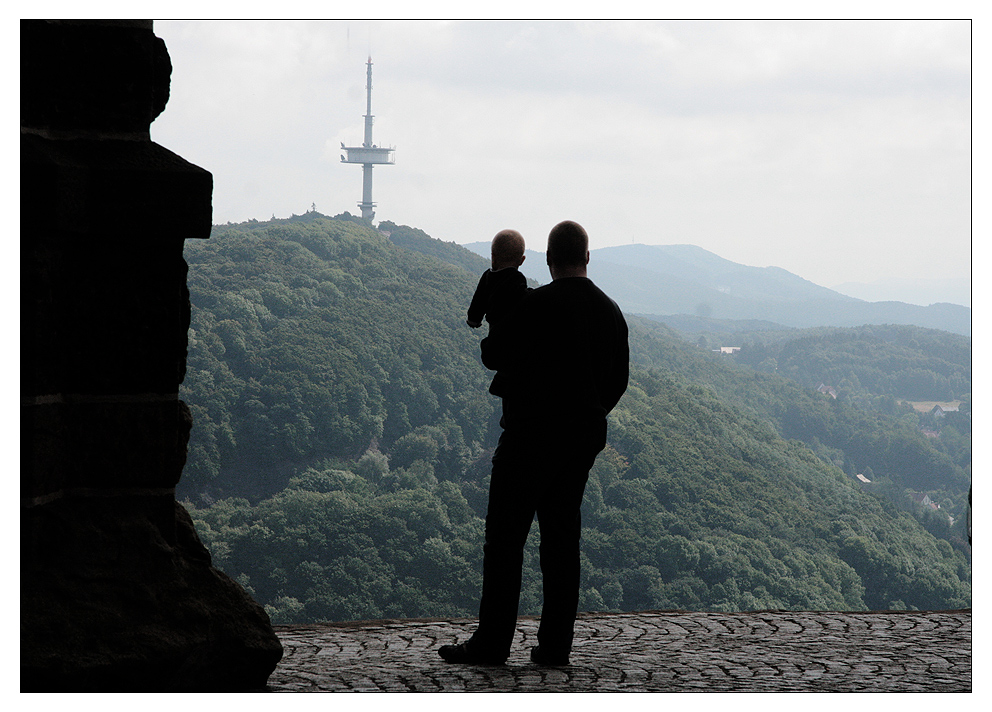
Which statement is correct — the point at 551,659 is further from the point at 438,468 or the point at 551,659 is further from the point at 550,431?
the point at 438,468

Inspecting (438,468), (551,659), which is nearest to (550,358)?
(551,659)

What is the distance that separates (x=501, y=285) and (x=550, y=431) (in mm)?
576

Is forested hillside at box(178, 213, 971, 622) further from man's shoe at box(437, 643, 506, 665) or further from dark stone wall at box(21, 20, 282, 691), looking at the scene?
dark stone wall at box(21, 20, 282, 691)

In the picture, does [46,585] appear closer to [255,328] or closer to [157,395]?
[157,395]

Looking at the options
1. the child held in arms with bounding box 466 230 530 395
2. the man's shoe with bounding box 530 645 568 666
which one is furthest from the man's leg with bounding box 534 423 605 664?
the child held in arms with bounding box 466 230 530 395

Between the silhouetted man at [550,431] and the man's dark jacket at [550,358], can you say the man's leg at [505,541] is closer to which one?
the silhouetted man at [550,431]

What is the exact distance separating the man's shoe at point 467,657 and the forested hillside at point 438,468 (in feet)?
109

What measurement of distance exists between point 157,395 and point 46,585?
61 cm

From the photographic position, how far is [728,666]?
3.58 meters

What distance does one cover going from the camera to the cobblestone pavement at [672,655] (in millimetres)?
3203

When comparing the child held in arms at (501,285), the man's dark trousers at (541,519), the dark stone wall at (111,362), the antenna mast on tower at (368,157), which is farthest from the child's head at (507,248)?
the antenna mast on tower at (368,157)

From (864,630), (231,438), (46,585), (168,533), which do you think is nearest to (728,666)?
(864,630)

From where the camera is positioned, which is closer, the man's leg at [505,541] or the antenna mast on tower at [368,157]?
the man's leg at [505,541]

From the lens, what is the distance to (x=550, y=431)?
341cm
